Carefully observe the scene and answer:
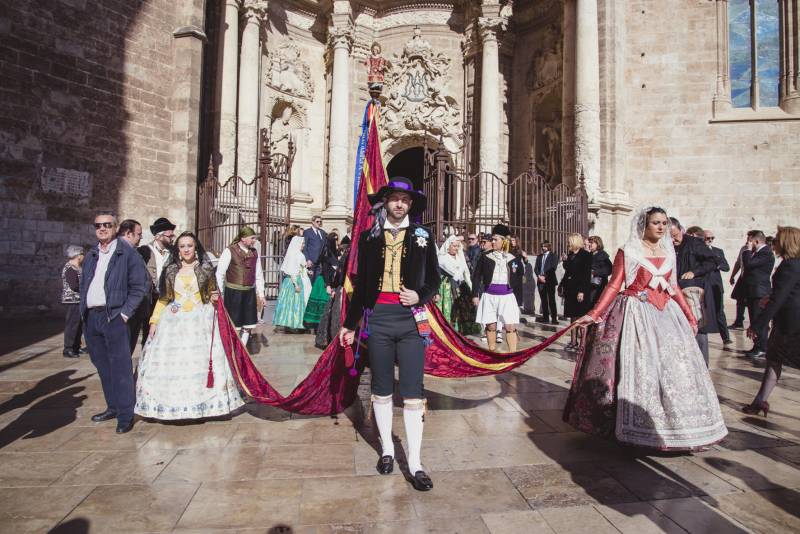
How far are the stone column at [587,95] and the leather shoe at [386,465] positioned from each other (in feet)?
40.5

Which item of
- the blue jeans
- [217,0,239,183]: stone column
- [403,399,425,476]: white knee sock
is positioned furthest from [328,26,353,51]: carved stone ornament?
[403,399,425,476]: white knee sock

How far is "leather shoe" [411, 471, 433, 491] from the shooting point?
10.2ft

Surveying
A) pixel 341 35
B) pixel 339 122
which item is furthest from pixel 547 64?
pixel 339 122

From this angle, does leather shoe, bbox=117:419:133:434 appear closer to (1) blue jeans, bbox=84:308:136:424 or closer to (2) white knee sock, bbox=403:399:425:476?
(1) blue jeans, bbox=84:308:136:424

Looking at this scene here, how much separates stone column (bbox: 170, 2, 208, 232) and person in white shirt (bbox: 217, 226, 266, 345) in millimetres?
6281

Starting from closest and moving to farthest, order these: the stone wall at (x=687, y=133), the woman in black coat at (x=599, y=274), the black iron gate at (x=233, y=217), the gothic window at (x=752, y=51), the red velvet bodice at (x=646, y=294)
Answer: the red velvet bodice at (x=646, y=294) < the woman in black coat at (x=599, y=274) < the black iron gate at (x=233, y=217) < the stone wall at (x=687, y=133) < the gothic window at (x=752, y=51)

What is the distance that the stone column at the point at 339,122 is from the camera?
1700 cm

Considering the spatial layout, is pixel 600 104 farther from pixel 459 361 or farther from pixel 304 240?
pixel 459 361

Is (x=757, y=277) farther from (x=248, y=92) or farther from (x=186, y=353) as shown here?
(x=248, y=92)

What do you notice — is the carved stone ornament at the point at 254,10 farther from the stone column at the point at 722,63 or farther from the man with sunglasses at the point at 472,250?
the stone column at the point at 722,63

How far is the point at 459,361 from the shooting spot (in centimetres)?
459

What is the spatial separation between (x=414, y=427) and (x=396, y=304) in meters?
0.80

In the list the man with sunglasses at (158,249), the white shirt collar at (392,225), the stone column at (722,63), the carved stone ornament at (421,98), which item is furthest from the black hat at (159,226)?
the stone column at (722,63)

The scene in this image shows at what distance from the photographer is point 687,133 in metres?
14.9
